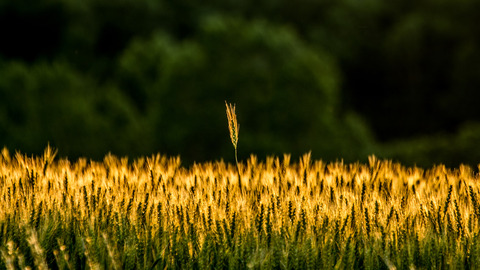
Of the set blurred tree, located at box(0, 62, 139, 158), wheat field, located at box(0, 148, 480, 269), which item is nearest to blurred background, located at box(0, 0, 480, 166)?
blurred tree, located at box(0, 62, 139, 158)

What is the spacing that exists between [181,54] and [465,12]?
18278 millimetres

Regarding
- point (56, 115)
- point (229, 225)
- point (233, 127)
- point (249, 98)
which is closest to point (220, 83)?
point (249, 98)

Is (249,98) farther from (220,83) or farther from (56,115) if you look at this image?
(56,115)

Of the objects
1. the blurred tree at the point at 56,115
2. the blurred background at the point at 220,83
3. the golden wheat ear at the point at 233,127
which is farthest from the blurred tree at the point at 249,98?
the golden wheat ear at the point at 233,127

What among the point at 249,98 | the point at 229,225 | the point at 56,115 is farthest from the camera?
the point at 249,98

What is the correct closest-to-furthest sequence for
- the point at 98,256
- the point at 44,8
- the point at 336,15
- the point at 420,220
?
the point at 98,256 < the point at 420,220 < the point at 44,8 < the point at 336,15

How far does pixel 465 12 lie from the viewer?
34750mm

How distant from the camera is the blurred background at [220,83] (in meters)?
20.3

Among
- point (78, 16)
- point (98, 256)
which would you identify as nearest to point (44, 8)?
point (78, 16)

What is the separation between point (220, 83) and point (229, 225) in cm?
1902

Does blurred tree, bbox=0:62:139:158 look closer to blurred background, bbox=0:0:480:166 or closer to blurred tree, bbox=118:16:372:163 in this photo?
blurred background, bbox=0:0:480:166

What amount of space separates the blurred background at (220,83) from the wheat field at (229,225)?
1290 cm

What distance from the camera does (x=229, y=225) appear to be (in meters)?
2.81

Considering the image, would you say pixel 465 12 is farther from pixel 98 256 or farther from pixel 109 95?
pixel 98 256
